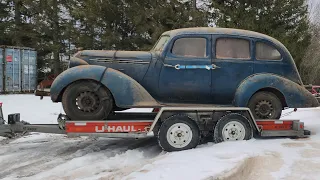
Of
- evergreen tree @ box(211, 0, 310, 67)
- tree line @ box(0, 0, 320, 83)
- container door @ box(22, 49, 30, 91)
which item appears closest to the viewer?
evergreen tree @ box(211, 0, 310, 67)

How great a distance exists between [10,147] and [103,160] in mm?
2284

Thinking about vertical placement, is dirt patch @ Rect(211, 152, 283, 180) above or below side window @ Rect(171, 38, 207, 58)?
below

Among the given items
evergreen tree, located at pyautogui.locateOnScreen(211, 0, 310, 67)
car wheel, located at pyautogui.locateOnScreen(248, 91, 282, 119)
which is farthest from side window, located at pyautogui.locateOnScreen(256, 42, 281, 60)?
evergreen tree, located at pyautogui.locateOnScreen(211, 0, 310, 67)

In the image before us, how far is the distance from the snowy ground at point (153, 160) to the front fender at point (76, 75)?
124cm

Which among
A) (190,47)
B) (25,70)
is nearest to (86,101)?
(190,47)

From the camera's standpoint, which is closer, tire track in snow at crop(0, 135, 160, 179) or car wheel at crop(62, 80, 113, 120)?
tire track in snow at crop(0, 135, 160, 179)

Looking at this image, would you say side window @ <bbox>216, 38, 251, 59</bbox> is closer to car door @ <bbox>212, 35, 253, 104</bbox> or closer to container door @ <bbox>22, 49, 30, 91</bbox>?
car door @ <bbox>212, 35, 253, 104</bbox>

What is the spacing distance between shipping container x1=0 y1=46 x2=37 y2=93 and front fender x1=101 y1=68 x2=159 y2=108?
1531 cm

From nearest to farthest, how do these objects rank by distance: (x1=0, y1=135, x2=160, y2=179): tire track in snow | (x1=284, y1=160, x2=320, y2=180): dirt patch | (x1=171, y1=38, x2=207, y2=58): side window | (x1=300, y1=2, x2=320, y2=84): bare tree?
1. (x1=284, y1=160, x2=320, y2=180): dirt patch
2. (x1=0, y1=135, x2=160, y2=179): tire track in snow
3. (x1=171, y1=38, x2=207, y2=58): side window
4. (x1=300, y1=2, x2=320, y2=84): bare tree

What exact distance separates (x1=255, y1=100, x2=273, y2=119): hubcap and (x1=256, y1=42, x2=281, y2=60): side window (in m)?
0.90

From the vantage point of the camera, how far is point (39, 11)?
1043 inches

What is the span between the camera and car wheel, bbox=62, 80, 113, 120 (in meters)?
6.71

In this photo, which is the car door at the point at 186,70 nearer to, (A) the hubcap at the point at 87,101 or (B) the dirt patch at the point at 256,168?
(A) the hubcap at the point at 87,101

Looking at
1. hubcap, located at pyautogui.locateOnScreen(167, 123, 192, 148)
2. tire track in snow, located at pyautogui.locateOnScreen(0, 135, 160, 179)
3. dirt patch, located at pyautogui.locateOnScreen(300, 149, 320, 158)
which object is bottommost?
tire track in snow, located at pyautogui.locateOnScreen(0, 135, 160, 179)
